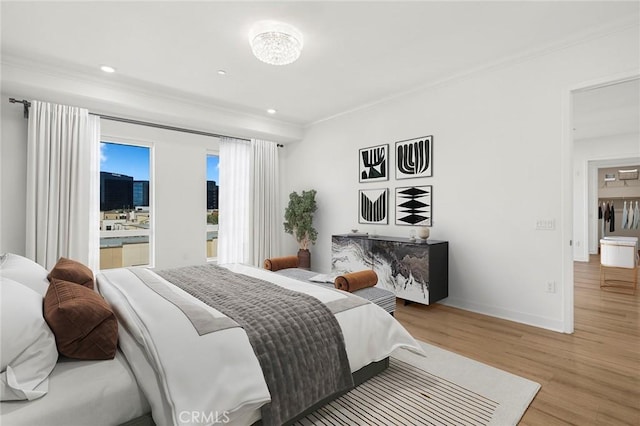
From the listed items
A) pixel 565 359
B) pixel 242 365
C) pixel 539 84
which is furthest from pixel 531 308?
pixel 242 365

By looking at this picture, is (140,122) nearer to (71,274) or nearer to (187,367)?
(71,274)

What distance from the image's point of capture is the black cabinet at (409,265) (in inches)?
143

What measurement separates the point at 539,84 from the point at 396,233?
7.76 feet

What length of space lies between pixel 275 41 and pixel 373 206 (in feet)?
9.02

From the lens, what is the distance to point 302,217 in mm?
5539

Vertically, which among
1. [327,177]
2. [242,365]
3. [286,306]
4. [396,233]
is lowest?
[242,365]

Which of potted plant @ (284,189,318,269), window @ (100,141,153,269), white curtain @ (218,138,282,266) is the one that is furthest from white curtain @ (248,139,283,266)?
window @ (100,141,153,269)

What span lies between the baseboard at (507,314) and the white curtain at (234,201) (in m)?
3.42

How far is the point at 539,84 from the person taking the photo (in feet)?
10.5

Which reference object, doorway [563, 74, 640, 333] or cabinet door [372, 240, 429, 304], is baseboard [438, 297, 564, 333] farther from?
cabinet door [372, 240, 429, 304]

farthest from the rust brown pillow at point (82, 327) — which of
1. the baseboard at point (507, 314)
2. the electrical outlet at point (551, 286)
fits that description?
the electrical outlet at point (551, 286)

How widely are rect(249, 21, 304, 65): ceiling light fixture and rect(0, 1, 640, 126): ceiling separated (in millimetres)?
81

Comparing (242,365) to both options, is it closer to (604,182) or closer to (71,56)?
(71,56)

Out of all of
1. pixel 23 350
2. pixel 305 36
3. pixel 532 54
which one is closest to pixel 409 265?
pixel 532 54
